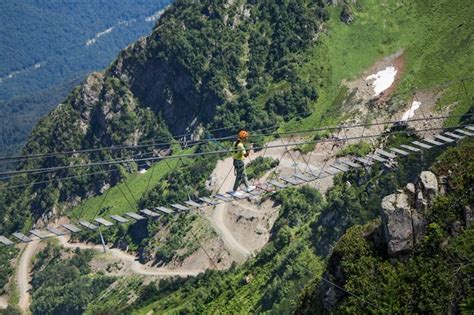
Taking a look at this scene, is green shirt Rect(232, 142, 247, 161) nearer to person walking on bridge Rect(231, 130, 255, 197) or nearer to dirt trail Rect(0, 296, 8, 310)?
Answer: person walking on bridge Rect(231, 130, 255, 197)

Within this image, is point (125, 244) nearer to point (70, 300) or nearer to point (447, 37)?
point (70, 300)

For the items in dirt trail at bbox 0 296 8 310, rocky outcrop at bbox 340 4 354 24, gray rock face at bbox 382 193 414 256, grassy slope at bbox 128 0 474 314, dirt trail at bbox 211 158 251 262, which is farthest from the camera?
rocky outcrop at bbox 340 4 354 24

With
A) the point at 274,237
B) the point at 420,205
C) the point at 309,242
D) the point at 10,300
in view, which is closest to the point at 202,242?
the point at 274,237

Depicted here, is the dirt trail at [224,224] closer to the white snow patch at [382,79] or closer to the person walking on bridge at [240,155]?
the white snow patch at [382,79]

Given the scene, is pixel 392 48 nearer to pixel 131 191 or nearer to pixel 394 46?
pixel 394 46

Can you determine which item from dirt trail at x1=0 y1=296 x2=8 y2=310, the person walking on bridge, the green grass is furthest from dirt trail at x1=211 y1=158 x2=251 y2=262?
the person walking on bridge

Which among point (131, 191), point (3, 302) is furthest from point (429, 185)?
point (3, 302)
